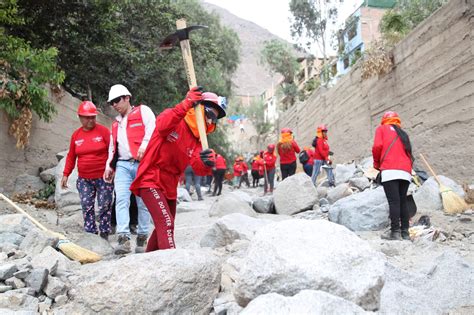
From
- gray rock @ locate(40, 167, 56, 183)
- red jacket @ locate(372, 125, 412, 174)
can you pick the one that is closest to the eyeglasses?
red jacket @ locate(372, 125, 412, 174)

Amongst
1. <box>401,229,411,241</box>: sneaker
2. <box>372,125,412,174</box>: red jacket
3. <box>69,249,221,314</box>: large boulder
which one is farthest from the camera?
<box>372,125,412,174</box>: red jacket

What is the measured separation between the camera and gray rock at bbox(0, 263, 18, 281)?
3.03 meters

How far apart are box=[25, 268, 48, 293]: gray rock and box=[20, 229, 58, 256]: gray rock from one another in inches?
33.2

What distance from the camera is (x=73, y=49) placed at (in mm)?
11117

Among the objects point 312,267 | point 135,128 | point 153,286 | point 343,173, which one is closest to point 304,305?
point 312,267

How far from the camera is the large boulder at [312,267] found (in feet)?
7.30

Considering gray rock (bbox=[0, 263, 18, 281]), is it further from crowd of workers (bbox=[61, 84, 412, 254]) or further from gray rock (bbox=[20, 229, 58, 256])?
→ crowd of workers (bbox=[61, 84, 412, 254])

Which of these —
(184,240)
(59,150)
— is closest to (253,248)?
(184,240)

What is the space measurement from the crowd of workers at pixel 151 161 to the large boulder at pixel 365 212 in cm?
43

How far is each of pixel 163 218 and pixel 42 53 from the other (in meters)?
4.84

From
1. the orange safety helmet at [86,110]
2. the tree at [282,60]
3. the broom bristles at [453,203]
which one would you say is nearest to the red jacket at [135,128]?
the orange safety helmet at [86,110]

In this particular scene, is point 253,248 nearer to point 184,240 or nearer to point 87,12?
point 184,240

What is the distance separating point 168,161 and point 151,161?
0.46 ft

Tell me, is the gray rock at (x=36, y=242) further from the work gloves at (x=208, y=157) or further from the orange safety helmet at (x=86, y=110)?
the work gloves at (x=208, y=157)
